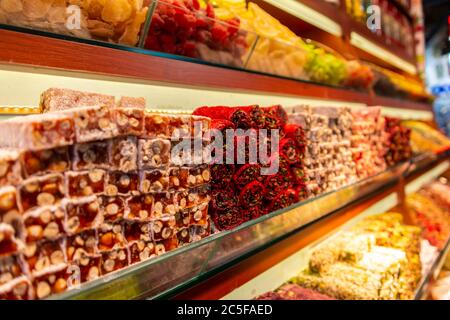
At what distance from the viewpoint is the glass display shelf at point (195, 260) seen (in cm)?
85

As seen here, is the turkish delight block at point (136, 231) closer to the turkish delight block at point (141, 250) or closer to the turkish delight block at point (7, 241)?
the turkish delight block at point (141, 250)

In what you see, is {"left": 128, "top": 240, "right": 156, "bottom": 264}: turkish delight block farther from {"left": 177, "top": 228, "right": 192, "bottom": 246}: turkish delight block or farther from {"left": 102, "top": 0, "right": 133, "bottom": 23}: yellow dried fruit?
{"left": 102, "top": 0, "right": 133, "bottom": 23}: yellow dried fruit

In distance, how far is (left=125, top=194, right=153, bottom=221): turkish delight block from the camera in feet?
3.15

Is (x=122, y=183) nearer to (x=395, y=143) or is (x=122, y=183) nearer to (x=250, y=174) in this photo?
(x=250, y=174)

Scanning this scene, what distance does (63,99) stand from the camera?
3.85 feet

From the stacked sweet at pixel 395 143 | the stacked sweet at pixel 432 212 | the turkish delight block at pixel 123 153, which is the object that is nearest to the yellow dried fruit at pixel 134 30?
the turkish delight block at pixel 123 153

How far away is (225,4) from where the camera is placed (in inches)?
77.8

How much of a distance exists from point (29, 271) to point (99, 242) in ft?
0.53

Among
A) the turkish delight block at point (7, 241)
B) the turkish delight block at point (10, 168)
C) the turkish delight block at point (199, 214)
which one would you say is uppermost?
the turkish delight block at point (10, 168)

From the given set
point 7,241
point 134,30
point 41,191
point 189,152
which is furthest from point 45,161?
point 134,30

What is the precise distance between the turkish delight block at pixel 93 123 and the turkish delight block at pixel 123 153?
0.09 ft

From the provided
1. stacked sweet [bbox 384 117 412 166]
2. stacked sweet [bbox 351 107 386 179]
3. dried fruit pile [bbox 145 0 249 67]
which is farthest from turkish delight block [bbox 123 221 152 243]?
stacked sweet [bbox 384 117 412 166]
